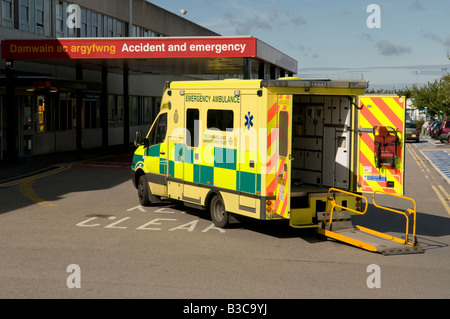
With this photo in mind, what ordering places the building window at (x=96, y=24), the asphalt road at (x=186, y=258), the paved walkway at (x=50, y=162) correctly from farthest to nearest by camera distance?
1. the building window at (x=96, y=24)
2. the paved walkway at (x=50, y=162)
3. the asphalt road at (x=186, y=258)

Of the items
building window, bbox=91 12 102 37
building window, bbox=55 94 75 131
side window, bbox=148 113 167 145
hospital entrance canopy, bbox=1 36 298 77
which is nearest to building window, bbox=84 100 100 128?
building window, bbox=55 94 75 131

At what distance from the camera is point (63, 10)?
31.9 metres

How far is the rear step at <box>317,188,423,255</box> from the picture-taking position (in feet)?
33.4

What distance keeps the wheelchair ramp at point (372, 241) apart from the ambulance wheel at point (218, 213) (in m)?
1.91

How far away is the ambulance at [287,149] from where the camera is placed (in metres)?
11.1

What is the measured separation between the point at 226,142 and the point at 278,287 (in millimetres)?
4489

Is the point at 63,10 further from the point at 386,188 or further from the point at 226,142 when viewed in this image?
the point at 386,188

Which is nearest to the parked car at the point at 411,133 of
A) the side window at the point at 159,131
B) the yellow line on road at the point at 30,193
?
the yellow line on road at the point at 30,193

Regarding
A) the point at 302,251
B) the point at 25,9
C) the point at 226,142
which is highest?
the point at 25,9

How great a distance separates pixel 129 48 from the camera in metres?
24.3

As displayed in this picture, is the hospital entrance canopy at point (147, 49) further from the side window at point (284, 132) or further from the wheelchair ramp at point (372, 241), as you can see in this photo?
the wheelchair ramp at point (372, 241)

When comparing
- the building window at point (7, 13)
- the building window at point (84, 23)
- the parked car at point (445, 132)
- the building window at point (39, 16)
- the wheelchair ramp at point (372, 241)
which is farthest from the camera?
the parked car at point (445, 132)

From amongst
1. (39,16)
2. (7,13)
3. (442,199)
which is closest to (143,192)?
(442,199)
